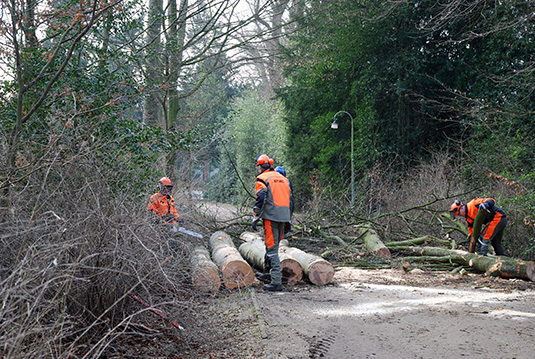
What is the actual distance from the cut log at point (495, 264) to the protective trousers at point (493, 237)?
42 centimetres

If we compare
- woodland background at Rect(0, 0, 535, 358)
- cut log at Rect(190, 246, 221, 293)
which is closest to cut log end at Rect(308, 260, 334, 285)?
cut log at Rect(190, 246, 221, 293)

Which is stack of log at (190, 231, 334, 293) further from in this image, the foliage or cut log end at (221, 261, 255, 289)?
the foliage

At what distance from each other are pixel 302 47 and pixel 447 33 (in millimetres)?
6835

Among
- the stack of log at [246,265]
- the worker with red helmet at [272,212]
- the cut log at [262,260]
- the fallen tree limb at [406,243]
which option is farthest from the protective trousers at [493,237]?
the worker with red helmet at [272,212]

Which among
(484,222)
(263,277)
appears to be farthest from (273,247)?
(484,222)

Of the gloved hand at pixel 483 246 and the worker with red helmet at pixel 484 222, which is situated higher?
the worker with red helmet at pixel 484 222

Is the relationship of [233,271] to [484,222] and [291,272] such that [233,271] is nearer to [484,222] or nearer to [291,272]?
[291,272]

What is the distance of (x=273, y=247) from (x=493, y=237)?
474 centimetres

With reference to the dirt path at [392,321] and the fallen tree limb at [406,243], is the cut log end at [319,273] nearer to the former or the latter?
the dirt path at [392,321]

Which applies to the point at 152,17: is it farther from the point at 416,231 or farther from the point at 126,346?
the point at 126,346

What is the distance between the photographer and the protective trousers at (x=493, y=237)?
30.7 ft

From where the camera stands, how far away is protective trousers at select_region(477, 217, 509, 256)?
30.7 feet

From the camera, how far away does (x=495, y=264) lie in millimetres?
8688

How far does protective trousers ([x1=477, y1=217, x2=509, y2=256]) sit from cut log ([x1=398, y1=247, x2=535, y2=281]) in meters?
0.42
